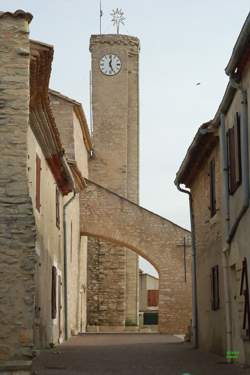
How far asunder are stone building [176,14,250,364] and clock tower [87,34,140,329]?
747 inches

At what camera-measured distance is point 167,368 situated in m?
14.1

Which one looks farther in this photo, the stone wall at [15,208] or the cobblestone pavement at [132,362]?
the cobblestone pavement at [132,362]

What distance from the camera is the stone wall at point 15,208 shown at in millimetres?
11859

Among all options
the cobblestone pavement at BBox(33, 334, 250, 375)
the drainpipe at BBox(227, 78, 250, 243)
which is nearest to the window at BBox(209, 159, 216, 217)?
the cobblestone pavement at BBox(33, 334, 250, 375)

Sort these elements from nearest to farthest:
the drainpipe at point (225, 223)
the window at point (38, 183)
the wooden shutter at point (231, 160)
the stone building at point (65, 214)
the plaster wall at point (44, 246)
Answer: the stone building at point (65, 214) < the wooden shutter at point (231, 160) < the drainpipe at point (225, 223) < the plaster wall at point (44, 246) < the window at point (38, 183)

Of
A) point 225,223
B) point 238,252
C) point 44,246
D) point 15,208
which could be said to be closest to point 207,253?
point 225,223

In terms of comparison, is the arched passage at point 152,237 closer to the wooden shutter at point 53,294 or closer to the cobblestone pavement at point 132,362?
the wooden shutter at point 53,294

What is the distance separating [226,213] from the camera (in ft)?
51.9

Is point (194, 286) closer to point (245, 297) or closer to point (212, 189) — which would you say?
point (212, 189)

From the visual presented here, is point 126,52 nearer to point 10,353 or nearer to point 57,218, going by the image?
point 57,218

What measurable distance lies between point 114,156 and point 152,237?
387 inches

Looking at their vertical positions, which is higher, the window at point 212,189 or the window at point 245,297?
the window at point 212,189

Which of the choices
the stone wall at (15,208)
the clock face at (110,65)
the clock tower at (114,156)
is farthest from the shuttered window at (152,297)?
the stone wall at (15,208)

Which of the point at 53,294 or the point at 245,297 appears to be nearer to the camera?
the point at 245,297
